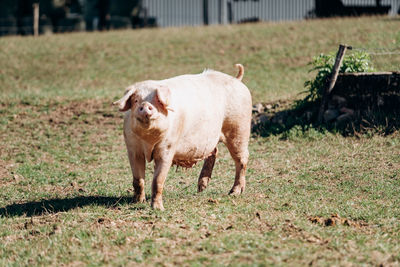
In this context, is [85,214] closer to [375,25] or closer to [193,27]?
[375,25]

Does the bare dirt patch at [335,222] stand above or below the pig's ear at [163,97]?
below

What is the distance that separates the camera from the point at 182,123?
6059mm

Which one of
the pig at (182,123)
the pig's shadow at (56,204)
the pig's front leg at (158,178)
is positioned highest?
the pig at (182,123)

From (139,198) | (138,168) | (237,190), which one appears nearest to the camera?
(138,168)

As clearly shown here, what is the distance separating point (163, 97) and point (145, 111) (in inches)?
10.2

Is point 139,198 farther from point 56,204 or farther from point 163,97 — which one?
point 163,97

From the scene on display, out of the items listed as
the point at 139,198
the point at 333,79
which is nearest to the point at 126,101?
the point at 139,198

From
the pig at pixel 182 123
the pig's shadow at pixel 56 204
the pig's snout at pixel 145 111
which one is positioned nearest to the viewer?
the pig's snout at pixel 145 111

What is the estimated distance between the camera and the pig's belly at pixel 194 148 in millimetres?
6252

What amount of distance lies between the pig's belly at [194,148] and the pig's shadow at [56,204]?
886 millimetres

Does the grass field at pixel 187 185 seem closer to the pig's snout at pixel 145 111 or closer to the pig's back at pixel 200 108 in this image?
the pig's back at pixel 200 108

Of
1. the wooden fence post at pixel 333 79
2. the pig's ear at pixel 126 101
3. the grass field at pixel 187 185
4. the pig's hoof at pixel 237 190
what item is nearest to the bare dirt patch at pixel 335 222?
the grass field at pixel 187 185

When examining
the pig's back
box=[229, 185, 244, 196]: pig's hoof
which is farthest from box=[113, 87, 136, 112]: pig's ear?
box=[229, 185, 244, 196]: pig's hoof

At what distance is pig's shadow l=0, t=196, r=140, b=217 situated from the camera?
6.43 meters
